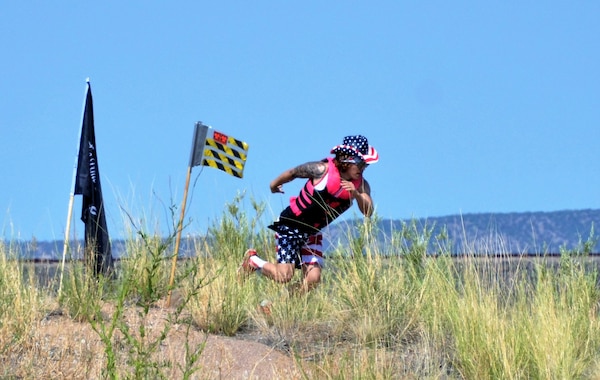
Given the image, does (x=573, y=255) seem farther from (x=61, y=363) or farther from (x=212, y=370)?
(x=61, y=363)

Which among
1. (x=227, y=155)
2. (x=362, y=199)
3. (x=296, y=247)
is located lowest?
(x=296, y=247)

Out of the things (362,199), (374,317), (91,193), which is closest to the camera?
(374,317)

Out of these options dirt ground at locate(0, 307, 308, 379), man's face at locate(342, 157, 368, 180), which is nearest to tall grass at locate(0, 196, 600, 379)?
dirt ground at locate(0, 307, 308, 379)

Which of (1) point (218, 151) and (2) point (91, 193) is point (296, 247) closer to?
(1) point (218, 151)

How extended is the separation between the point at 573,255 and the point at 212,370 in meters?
5.47

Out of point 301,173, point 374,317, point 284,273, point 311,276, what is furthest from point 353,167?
point 374,317

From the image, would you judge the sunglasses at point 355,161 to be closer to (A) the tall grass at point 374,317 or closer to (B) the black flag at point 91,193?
(A) the tall grass at point 374,317

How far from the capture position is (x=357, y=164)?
33.6 feet

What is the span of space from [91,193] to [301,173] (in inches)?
104

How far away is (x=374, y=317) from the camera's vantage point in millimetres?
9094

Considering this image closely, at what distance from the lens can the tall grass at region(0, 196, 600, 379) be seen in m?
7.71

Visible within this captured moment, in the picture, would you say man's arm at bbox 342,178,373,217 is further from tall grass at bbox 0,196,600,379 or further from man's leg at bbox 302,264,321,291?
man's leg at bbox 302,264,321,291

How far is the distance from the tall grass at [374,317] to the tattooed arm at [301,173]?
69cm

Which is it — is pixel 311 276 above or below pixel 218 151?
below
